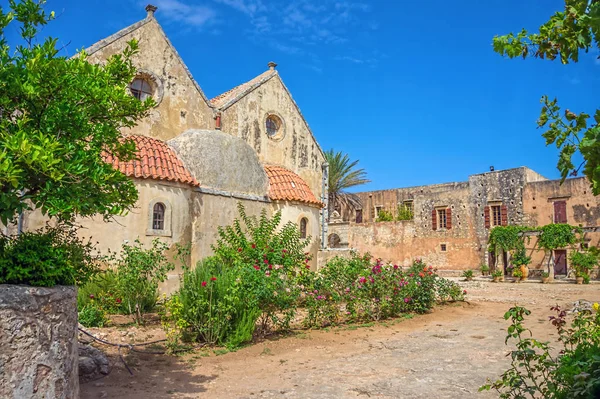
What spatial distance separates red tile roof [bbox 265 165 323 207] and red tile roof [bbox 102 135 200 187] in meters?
3.03

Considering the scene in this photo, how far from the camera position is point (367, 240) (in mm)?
36844

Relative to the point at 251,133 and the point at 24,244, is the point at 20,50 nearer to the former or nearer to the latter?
the point at 24,244

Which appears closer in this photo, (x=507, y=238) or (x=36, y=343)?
(x=36, y=343)

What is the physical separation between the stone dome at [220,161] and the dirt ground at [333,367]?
5243 millimetres

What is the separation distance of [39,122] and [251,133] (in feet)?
38.8

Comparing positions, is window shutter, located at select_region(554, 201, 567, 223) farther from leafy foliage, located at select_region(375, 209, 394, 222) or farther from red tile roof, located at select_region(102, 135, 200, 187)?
red tile roof, located at select_region(102, 135, 200, 187)

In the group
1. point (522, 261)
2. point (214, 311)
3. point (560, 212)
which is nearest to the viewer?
point (214, 311)

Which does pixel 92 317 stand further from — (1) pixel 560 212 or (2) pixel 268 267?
(1) pixel 560 212

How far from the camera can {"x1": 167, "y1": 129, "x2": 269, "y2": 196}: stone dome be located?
13114mm

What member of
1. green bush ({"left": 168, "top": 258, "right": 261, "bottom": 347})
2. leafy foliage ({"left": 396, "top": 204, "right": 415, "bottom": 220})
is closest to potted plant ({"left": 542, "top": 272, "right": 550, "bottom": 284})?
leafy foliage ({"left": 396, "top": 204, "right": 415, "bottom": 220})

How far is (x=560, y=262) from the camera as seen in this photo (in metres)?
29.5

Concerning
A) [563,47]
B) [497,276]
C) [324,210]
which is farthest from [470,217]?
[563,47]

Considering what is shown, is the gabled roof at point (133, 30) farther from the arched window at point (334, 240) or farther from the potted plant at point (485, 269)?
the potted plant at point (485, 269)

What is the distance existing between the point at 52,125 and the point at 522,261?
29375 mm
